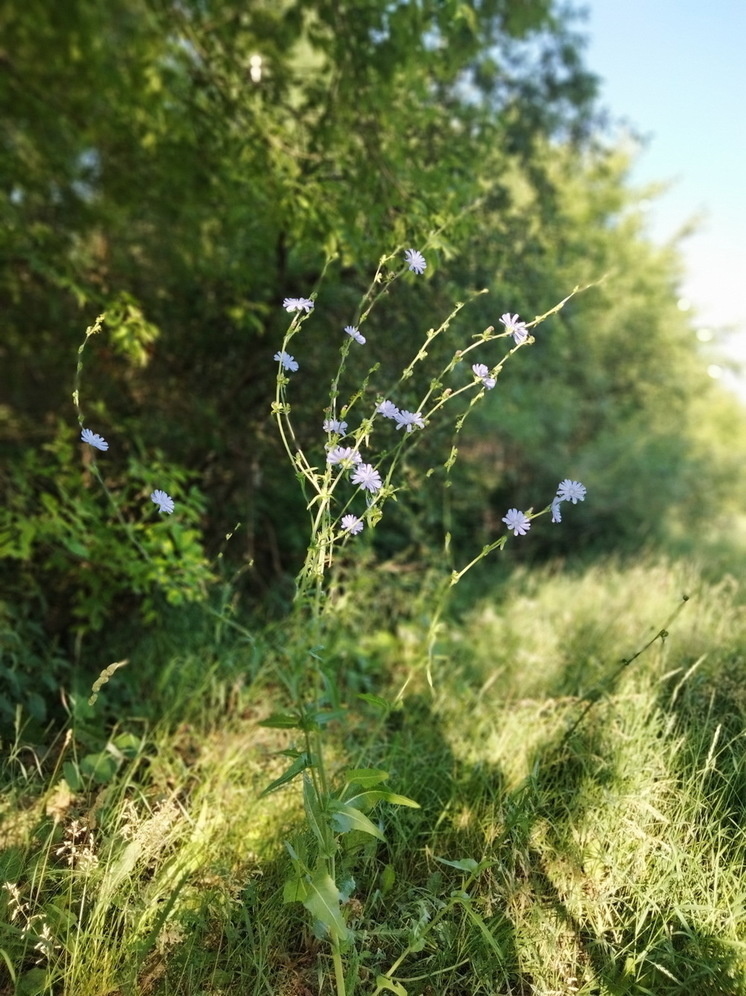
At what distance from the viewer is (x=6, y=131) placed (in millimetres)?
5195

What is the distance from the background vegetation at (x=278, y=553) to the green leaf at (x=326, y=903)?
309mm

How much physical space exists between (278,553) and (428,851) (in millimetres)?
2622

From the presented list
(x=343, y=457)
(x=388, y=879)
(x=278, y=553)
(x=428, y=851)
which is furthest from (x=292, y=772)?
(x=278, y=553)

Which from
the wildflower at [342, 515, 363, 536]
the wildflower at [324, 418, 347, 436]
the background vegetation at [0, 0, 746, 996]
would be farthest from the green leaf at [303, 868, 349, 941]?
the wildflower at [324, 418, 347, 436]

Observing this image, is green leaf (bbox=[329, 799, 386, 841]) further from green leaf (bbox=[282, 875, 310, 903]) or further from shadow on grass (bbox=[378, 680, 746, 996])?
shadow on grass (bbox=[378, 680, 746, 996])

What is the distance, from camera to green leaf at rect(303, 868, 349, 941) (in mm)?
1608

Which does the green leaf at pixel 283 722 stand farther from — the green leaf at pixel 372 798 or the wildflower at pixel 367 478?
the wildflower at pixel 367 478

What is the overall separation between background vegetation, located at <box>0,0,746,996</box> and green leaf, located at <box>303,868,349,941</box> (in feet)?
1.01

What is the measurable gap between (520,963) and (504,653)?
6.61ft

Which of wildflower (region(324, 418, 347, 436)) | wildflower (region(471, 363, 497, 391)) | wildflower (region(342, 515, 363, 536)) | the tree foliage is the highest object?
the tree foliage

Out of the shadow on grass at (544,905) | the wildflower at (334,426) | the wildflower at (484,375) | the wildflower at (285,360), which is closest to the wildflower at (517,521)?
the wildflower at (484,375)

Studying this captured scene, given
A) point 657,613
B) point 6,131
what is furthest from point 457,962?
point 6,131

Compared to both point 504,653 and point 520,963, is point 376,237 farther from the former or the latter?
point 520,963

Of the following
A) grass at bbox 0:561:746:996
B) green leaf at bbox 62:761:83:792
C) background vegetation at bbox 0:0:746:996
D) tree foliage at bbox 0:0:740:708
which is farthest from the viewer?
tree foliage at bbox 0:0:740:708
